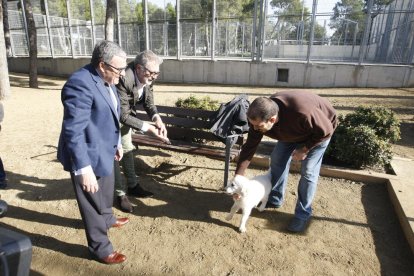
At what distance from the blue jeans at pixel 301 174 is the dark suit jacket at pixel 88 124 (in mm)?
1811

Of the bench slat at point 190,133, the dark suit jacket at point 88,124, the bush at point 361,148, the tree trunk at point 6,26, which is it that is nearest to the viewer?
the dark suit jacket at point 88,124

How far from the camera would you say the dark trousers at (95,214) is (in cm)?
255

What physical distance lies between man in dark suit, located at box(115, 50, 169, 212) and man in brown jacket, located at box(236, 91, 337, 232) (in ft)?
3.69

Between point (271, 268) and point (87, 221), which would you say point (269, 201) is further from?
point (87, 221)

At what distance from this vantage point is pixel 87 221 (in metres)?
2.62

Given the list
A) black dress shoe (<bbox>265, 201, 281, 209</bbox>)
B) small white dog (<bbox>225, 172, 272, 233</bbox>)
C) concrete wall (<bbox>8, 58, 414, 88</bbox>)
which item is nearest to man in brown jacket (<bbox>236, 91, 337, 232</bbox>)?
small white dog (<bbox>225, 172, 272, 233</bbox>)

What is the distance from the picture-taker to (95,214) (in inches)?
104

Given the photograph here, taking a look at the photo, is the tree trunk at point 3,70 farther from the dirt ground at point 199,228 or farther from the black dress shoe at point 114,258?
the black dress shoe at point 114,258

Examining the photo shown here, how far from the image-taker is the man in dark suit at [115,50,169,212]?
10.2 ft

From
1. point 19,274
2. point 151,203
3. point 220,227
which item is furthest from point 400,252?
point 19,274

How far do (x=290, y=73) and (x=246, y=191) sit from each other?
11781mm

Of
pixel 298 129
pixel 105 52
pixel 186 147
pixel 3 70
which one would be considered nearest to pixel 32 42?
pixel 3 70

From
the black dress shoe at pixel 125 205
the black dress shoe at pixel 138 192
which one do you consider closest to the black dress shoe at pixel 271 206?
the black dress shoe at pixel 138 192

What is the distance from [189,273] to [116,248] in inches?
32.5
